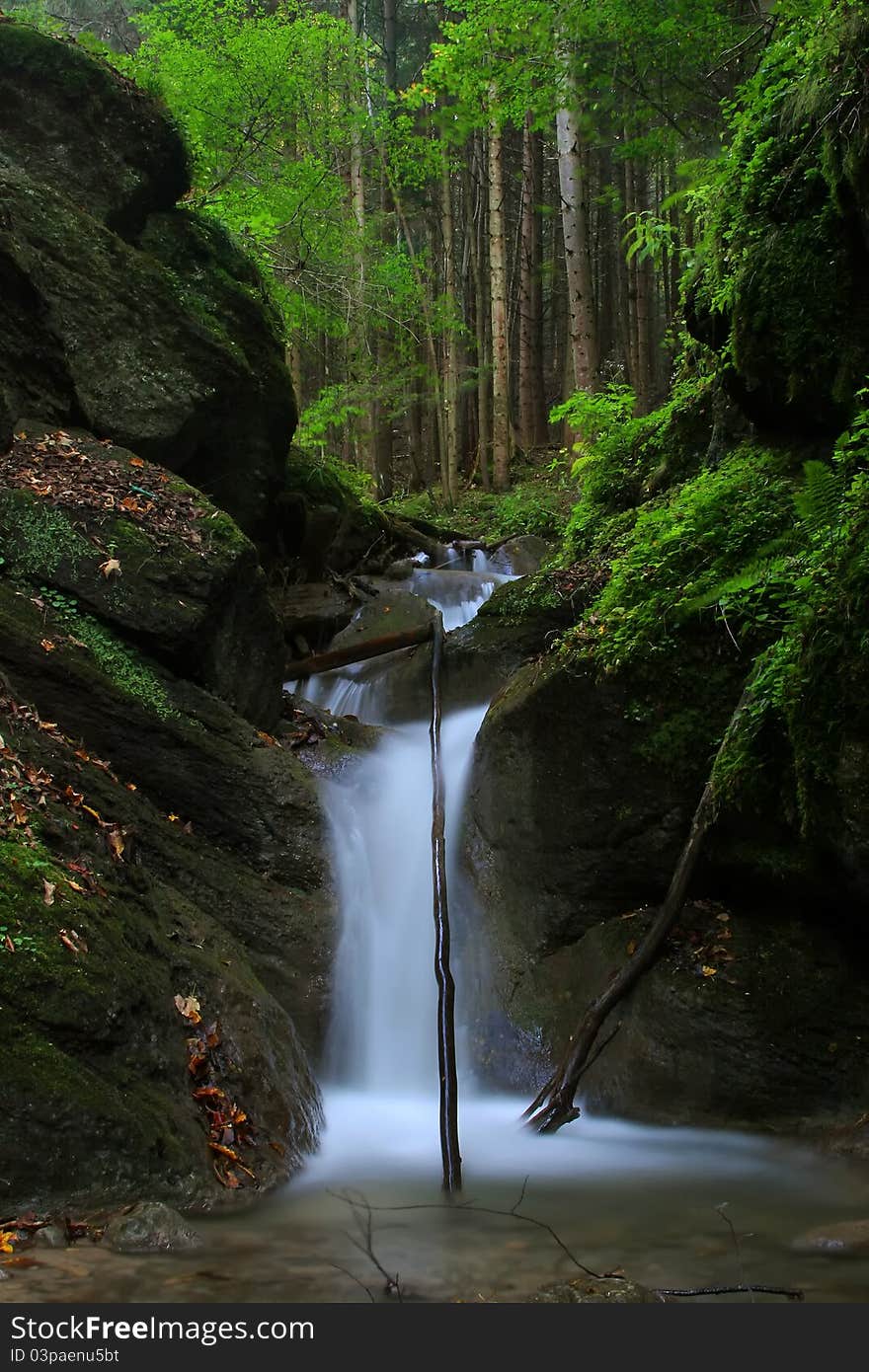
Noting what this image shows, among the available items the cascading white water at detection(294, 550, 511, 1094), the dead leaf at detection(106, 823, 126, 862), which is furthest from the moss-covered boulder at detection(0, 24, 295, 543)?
the dead leaf at detection(106, 823, 126, 862)

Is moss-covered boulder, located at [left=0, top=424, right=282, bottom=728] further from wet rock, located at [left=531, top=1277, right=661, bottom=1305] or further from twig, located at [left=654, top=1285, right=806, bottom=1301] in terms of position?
twig, located at [left=654, top=1285, right=806, bottom=1301]

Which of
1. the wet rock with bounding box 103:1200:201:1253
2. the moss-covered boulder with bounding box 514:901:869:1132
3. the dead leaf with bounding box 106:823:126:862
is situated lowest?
the wet rock with bounding box 103:1200:201:1253

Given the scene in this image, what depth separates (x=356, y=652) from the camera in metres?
10.9

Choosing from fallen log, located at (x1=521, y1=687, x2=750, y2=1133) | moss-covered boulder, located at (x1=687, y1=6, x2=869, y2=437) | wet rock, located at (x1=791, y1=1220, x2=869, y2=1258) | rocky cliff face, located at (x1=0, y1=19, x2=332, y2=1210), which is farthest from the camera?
moss-covered boulder, located at (x1=687, y1=6, x2=869, y2=437)

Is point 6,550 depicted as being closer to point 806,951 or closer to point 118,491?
point 118,491

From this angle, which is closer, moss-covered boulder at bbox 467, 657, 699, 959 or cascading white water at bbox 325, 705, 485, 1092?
cascading white water at bbox 325, 705, 485, 1092

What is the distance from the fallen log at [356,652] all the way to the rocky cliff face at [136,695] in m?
1.74

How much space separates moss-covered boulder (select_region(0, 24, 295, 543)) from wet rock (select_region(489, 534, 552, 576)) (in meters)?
5.14

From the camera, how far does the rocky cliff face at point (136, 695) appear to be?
4102 millimetres

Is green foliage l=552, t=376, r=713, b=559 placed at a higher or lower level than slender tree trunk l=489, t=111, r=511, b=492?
lower

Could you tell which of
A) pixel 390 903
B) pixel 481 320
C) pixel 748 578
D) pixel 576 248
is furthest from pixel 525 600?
pixel 481 320

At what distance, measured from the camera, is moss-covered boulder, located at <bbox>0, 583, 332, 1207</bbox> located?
3.85 m

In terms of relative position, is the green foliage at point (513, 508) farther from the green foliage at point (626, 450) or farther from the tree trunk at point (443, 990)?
the tree trunk at point (443, 990)

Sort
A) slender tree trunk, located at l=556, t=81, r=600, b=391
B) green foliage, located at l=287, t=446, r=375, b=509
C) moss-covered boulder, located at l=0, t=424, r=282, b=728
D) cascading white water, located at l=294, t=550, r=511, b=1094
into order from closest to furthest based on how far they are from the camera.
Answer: cascading white water, located at l=294, t=550, r=511, b=1094 < moss-covered boulder, located at l=0, t=424, r=282, b=728 < green foliage, located at l=287, t=446, r=375, b=509 < slender tree trunk, located at l=556, t=81, r=600, b=391
